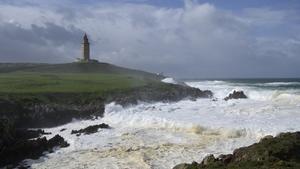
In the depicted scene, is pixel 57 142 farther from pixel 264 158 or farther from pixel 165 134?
pixel 264 158

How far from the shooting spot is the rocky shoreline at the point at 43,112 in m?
25.1

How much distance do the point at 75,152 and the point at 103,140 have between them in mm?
3327

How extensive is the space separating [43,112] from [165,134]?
11.9m

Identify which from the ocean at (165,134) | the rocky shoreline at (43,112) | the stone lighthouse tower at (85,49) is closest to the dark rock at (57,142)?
the rocky shoreline at (43,112)

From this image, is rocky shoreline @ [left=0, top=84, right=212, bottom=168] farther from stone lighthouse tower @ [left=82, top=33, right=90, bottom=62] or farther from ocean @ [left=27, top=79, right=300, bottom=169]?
stone lighthouse tower @ [left=82, top=33, right=90, bottom=62]

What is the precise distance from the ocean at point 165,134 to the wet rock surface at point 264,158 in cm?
376

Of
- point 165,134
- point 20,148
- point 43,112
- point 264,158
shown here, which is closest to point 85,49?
point 43,112

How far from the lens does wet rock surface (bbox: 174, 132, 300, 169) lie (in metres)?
16.4

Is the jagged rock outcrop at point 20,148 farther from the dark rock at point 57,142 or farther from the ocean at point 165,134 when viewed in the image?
the ocean at point 165,134

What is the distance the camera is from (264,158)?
17.0 meters

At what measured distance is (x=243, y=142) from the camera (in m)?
25.7

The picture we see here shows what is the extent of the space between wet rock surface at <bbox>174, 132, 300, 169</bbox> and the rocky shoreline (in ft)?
33.8

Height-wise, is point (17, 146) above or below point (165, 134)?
below

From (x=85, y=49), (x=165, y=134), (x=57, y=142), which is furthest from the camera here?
(x=85, y=49)
